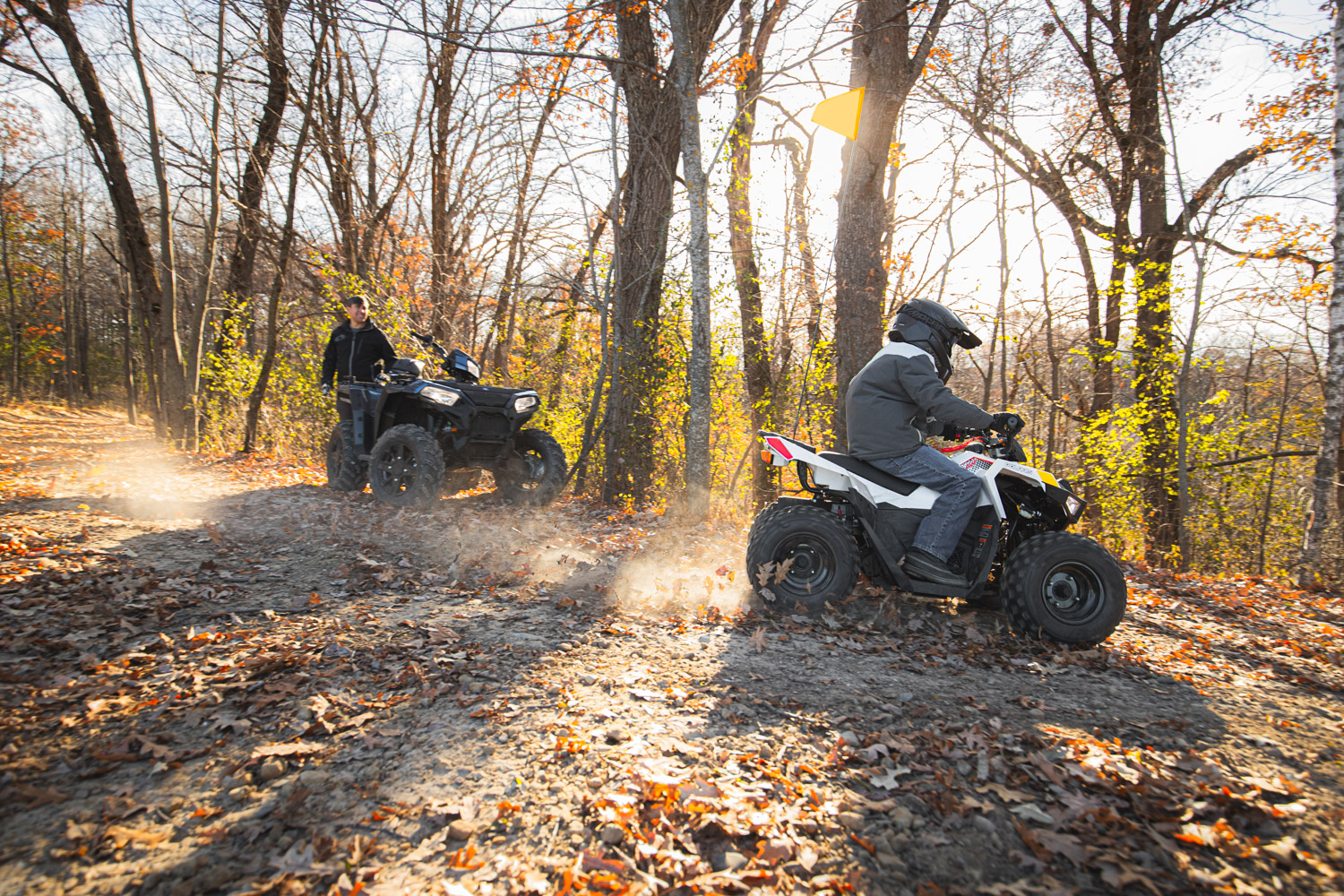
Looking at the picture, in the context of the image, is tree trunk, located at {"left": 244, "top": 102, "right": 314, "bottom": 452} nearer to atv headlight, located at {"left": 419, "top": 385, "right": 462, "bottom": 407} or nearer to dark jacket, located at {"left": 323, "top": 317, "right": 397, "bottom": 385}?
dark jacket, located at {"left": 323, "top": 317, "right": 397, "bottom": 385}

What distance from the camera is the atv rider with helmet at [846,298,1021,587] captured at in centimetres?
422

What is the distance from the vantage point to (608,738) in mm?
2801

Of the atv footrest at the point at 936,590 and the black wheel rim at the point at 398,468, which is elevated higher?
the black wheel rim at the point at 398,468

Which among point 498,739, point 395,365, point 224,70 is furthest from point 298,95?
point 498,739

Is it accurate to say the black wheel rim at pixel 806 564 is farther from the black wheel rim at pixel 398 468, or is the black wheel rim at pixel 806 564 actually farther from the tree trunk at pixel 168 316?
the tree trunk at pixel 168 316

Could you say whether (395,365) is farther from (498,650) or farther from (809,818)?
(809,818)

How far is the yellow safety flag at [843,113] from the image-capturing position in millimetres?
7211

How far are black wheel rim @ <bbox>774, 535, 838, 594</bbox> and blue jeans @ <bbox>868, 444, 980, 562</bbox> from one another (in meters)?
0.61

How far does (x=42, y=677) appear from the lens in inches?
117

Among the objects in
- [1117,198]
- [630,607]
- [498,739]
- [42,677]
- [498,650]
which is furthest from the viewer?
[1117,198]

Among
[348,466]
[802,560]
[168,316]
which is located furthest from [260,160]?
[802,560]

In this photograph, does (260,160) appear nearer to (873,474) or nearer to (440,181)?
(440,181)

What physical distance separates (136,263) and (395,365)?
8.40 m

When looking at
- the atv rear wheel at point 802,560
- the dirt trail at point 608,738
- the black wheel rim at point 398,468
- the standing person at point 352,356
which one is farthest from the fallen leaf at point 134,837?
the standing person at point 352,356
